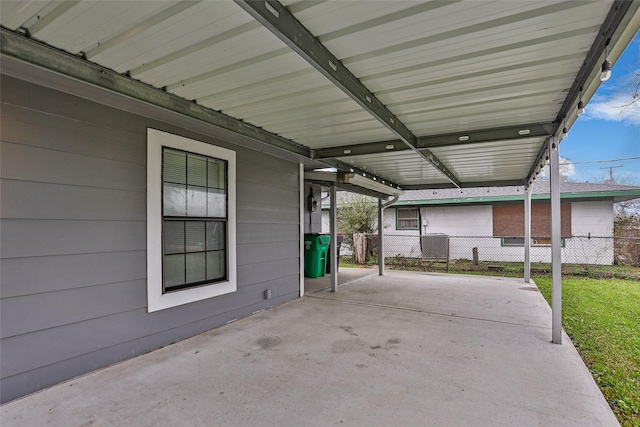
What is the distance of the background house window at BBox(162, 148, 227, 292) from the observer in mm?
3496

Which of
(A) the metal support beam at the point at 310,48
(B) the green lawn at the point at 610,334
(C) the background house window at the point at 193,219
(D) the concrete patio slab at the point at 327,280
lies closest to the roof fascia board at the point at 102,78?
(C) the background house window at the point at 193,219

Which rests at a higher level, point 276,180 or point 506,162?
point 506,162

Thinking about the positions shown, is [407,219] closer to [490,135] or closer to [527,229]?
[527,229]

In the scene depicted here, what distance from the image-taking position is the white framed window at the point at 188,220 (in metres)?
3.29

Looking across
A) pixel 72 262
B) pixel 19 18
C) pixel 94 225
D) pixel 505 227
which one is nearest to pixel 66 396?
pixel 72 262

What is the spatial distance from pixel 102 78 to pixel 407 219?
38.6 ft

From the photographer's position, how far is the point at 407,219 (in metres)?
12.9

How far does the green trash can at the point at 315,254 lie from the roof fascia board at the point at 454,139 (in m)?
3.04

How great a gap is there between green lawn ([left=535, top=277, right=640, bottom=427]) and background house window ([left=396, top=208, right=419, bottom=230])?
5680 mm

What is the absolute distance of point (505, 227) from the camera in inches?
444

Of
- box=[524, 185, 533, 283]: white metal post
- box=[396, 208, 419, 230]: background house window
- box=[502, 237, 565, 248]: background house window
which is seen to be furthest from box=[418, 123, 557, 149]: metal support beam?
box=[396, 208, 419, 230]: background house window

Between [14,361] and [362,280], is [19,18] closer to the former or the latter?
[14,361]

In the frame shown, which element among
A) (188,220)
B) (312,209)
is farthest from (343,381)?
(312,209)

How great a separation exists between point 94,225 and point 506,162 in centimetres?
628
